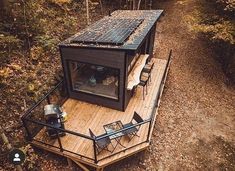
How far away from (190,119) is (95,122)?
5.15 m

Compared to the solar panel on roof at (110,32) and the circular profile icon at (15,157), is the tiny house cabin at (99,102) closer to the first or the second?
the solar panel on roof at (110,32)

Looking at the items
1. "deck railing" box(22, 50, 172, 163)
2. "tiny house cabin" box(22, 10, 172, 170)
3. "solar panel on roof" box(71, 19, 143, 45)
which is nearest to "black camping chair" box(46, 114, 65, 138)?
"tiny house cabin" box(22, 10, 172, 170)

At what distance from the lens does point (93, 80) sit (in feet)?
29.8

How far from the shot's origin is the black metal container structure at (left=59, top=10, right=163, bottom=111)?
7.68 metres

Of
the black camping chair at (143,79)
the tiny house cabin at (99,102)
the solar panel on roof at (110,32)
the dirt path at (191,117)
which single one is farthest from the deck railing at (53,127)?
the solar panel on roof at (110,32)

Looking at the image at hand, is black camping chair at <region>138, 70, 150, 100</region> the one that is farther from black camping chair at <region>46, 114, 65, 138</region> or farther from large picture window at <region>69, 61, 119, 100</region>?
black camping chair at <region>46, 114, 65, 138</region>

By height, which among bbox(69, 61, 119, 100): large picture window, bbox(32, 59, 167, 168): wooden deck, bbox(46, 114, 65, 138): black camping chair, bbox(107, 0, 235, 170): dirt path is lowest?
bbox(107, 0, 235, 170): dirt path

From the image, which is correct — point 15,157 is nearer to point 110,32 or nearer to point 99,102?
point 99,102

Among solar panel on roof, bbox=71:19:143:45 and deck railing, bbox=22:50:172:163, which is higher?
solar panel on roof, bbox=71:19:143:45

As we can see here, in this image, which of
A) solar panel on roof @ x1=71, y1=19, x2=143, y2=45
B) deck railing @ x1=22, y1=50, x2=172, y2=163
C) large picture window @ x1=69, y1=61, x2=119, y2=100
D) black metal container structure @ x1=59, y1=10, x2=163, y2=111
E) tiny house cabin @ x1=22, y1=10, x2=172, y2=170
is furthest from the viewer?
large picture window @ x1=69, y1=61, x2=119, y2=100

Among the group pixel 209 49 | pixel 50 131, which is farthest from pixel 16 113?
pixel 209 49

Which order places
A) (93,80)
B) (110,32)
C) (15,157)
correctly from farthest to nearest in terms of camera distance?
(93,80) → (110,32) → (15,157)

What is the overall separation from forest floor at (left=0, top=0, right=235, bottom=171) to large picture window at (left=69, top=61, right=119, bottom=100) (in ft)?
9.65

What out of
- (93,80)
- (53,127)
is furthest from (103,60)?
(53,127)
